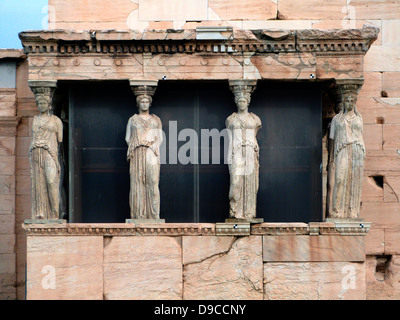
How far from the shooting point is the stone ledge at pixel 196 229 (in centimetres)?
1348

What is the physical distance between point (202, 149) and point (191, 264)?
61.7 inches

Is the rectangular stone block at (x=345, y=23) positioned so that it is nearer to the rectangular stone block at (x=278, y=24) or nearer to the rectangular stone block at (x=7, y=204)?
the rectangular stone block at (x=278, y=24)

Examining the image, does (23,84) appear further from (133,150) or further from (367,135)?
(367,135)

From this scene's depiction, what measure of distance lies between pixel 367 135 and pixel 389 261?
175cm

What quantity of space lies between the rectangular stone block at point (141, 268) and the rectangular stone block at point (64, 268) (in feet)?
0.46

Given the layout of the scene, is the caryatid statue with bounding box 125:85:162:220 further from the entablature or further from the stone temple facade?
the entablature

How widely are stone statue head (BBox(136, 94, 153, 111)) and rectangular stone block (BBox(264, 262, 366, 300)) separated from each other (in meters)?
2.57

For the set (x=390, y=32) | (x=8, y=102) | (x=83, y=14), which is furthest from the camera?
(x=8, y=102)

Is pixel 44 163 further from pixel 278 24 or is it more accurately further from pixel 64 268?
pixel 278 24

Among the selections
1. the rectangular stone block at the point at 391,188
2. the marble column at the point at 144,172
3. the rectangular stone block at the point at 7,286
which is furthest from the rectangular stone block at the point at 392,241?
the rectangular stone block at the point at 7,286

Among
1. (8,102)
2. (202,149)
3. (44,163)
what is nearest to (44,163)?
(44,163)

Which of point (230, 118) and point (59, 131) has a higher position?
point (230, 118)

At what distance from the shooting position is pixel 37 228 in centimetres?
1351

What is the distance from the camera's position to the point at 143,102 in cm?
1369
